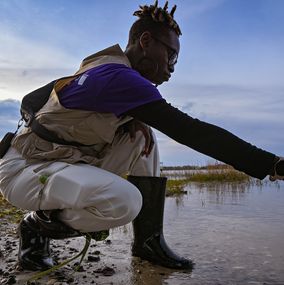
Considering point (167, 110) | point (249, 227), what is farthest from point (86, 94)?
point (249, 227)

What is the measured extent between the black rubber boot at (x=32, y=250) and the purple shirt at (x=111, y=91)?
96cm

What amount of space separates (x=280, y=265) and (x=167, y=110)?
1.41 m

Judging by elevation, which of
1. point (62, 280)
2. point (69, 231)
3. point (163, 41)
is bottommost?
point (62, 280)

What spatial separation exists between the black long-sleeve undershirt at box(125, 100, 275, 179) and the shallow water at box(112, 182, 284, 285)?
0.79m

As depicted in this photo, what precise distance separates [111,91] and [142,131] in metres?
0.75

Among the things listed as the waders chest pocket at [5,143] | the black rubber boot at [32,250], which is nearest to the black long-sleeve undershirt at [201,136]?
the waders chest pocket at [5,143]

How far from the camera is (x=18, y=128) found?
3031 mm

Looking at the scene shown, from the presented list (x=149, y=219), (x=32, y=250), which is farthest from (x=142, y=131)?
(x=32, y=250)

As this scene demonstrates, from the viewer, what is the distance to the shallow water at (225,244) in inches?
106

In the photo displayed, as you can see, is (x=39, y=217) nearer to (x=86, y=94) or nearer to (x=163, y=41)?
(x=86, y=94)

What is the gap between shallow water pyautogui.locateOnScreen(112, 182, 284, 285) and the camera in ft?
8.80

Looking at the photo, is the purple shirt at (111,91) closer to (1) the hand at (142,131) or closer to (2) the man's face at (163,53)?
(2) the man's face at (163,53)

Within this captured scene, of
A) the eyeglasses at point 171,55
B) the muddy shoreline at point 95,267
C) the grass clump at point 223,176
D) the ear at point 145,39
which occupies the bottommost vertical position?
the muddy shoreline at point 95,267

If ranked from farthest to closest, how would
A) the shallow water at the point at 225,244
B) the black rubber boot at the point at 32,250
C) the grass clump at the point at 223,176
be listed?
the grass clump at the point at 223,176, the black rubber boot at the point at 32,250, the shallow water at the point at 225,244
